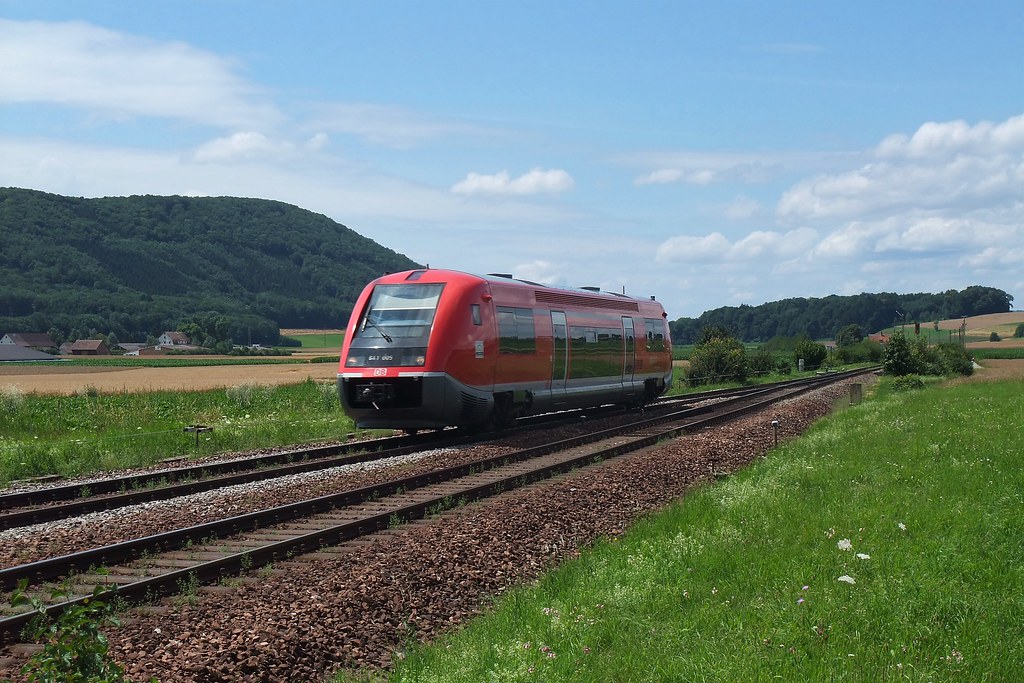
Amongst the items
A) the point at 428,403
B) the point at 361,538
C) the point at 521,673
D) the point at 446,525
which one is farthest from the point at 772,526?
the point at 428,403

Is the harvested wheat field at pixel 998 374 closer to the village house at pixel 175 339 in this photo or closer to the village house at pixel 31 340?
the village house at pixel 175 339

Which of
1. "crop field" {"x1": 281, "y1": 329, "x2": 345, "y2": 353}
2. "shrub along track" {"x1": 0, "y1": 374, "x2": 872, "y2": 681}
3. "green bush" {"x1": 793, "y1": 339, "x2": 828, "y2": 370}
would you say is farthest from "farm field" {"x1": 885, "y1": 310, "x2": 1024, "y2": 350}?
"shrub along track" {"x1": 0, "y1": 374, "x2": 872, "y2": 681}

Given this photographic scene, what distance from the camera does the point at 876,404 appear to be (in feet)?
113

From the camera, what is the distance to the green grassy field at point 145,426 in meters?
19.7

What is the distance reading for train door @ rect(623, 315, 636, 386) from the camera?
31625 mm

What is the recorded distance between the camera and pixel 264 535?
12.0 metres

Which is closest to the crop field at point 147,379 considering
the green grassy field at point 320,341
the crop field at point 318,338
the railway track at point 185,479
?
the railway track at point 185,479

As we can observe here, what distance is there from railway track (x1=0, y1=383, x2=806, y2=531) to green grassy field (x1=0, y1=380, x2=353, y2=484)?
225 cm

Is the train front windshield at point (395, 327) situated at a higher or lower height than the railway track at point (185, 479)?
higher

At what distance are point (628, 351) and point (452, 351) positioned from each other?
11452 mm

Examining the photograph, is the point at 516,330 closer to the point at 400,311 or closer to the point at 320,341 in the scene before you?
the point at 400,311

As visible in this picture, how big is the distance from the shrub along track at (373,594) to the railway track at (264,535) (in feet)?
1.40

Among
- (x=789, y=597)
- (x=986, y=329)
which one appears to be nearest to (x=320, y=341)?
(x=986, y=329)

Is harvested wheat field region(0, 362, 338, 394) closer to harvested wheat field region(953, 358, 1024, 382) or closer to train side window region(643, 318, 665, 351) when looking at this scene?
train side window region(643, 318, 665, 351)
